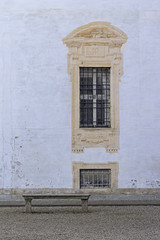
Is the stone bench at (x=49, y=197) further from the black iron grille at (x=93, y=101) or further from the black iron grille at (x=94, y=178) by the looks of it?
the black iron grille at (x=93, y=101)

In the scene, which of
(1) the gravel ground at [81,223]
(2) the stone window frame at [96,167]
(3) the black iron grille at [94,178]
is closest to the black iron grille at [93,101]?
(2) the stone window frame at [96,167]

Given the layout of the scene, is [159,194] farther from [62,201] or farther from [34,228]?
[34,228]

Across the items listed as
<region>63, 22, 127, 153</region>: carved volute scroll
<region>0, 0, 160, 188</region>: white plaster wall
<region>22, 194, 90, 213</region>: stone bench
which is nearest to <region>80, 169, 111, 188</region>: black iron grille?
<region>0, 0, 160, 188</region>: white plaster wall

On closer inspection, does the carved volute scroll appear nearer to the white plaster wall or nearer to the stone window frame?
the white plaster wall

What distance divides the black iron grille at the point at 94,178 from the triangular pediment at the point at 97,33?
3703mm

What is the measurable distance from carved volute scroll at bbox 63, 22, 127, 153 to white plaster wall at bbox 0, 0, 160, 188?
16 cm

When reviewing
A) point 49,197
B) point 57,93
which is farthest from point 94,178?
point 49,197

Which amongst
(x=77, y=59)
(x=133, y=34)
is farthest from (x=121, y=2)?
(x=77, y=59)

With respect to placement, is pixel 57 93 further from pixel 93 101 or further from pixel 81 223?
pixel 81 223

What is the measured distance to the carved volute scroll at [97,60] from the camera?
48.6ft

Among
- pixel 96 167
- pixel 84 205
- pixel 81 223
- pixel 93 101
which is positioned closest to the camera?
pixel 81 223

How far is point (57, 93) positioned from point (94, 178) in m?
2.61

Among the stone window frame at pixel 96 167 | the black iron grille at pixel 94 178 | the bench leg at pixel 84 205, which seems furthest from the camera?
the black iron grille at pixel 94 178

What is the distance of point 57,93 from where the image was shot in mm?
14812
